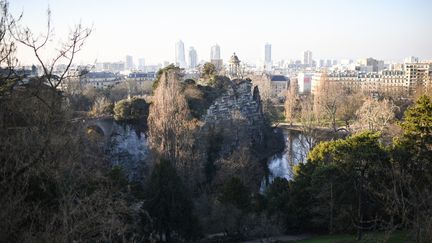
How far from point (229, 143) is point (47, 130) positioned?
62.8 ft

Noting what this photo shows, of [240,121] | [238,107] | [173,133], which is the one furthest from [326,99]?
[173,133]

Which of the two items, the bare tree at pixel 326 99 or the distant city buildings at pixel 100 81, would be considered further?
the distant city buildings at pixel 100 81

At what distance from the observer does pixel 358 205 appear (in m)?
13.4

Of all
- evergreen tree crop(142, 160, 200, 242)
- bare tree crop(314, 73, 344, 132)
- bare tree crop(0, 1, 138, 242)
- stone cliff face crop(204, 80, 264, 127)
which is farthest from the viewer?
bare tree crop(314, 73, 344, 132)

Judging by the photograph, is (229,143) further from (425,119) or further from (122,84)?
(122,84)

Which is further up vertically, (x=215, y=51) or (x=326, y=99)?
(x=215, y=51)

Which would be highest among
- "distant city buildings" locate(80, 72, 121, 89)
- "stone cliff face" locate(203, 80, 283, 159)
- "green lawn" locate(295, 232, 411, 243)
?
"distant city buildings" locate(80, 72, 121, 89)

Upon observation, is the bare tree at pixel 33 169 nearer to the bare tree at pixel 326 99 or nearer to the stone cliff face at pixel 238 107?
the stone cliff face at pixel 238 107

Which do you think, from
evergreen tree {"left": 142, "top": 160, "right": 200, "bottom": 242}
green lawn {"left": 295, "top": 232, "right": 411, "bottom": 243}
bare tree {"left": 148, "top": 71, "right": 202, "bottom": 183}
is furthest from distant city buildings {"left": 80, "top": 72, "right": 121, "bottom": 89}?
green lawn {"left": 295, "top": 232, "right": 411, "bottom": 243}

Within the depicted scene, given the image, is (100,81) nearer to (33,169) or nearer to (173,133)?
(173,133)

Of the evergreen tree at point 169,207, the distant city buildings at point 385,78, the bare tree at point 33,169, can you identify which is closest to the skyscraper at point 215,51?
the distant city buildings at point 385,78

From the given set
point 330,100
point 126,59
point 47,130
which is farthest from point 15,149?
point 126,59

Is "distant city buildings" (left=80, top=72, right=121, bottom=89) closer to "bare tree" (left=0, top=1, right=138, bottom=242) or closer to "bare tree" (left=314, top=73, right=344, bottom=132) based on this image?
"bare tree" (left=314, top=73, right=344, bottom=132)

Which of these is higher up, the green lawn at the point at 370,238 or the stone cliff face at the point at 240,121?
the stone cliff face at the point at 240,121
